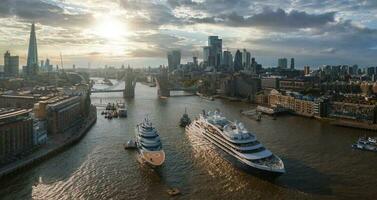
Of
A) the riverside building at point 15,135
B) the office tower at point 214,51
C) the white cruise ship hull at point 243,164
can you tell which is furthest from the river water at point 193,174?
the office tower at point 214,51

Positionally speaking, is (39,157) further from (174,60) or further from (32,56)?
(174,60)

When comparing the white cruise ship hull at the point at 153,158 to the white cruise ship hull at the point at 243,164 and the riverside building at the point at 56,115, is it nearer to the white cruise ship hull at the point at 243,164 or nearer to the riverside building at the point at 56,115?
the white cruise ship hull at the point at 243,164

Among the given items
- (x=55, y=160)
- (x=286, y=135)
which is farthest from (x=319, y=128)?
(x=55, y=160)

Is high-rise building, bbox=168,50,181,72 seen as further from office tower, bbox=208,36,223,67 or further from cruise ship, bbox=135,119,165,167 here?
cruise ship, bbox=135,119,165,167

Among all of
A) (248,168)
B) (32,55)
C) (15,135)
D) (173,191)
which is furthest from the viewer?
(32,55)

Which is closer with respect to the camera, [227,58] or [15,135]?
[15,135]

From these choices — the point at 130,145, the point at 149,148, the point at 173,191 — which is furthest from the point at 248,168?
the point at 130,145

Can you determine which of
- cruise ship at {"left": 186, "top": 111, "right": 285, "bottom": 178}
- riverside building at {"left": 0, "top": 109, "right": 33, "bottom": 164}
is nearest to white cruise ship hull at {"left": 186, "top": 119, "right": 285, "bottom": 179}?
cruise ship at {"left": 186, "top": 111, "right": 285, "bottom": 178}
